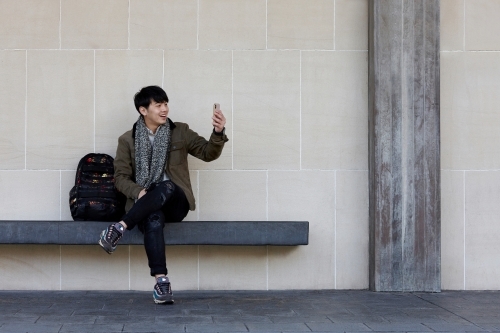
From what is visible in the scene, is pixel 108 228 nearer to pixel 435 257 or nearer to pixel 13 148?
pixel 13 148

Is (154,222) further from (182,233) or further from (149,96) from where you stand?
(149,96)

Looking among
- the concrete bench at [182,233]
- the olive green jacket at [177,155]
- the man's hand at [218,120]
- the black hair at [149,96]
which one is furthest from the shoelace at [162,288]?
the black hair at [149,96]

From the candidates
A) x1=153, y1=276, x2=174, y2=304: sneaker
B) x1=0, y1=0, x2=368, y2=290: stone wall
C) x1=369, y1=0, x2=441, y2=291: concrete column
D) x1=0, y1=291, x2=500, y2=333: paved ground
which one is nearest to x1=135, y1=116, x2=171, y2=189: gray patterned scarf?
x1=0, y1=0, x2=368, y2=290: stone wall

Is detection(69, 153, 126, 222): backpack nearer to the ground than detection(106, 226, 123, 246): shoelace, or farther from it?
farther from it

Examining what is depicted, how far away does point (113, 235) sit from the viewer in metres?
6.07

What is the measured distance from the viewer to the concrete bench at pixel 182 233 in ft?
21.5

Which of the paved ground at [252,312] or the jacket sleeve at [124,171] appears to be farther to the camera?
the jacket sleeve at [124,171]

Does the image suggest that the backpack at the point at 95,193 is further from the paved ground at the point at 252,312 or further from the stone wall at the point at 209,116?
the paved ground at the point at 252,312

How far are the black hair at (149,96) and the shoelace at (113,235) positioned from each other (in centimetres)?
100

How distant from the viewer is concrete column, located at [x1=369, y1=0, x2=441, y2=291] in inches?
268

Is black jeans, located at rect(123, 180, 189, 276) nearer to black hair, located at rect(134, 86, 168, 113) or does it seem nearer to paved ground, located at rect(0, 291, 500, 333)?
paved ground, located at rect(0, 291, 500, 333)

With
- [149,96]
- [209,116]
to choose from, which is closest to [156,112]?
[149,96]

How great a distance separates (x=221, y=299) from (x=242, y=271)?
0.58 meters

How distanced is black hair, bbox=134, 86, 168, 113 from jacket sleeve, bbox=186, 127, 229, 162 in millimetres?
377
